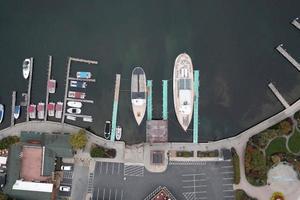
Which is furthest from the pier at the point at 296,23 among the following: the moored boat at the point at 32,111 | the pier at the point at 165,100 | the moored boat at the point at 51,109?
the moored boat at the point at 32,111

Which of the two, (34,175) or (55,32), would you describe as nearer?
(34,175)

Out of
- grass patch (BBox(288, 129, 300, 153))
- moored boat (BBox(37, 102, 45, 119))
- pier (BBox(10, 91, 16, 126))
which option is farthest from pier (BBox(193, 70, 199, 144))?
pier (BBox(10, 91, 16, 126))

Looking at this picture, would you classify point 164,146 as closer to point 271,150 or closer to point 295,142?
point 271,150

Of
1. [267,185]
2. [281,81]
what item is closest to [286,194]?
[267,185]

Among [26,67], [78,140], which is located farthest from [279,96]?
[26,67]

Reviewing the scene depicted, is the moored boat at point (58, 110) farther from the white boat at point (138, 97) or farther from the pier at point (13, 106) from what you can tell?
the white boat at point (138, 97)

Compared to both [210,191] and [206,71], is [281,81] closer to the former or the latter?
[206,71]

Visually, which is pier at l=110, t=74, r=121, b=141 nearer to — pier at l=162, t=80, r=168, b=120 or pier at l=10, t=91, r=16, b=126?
pier at l=162, t=80, r=168, b=120
